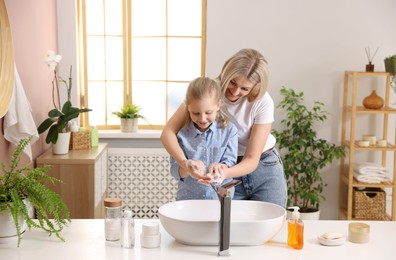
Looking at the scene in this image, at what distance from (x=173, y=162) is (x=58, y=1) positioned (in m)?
2.55

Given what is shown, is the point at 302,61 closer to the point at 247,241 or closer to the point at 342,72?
the point at 342,72

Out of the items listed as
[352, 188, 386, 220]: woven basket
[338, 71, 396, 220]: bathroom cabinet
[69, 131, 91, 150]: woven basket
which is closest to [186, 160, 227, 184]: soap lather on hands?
[69, 131, 91, 150]: woven basket

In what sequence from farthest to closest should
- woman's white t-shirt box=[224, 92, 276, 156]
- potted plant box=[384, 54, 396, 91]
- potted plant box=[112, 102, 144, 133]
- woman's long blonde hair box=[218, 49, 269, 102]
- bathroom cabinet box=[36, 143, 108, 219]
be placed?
potted plant box=[112, 102, 144, 133] → potted plant box=[384, 54, 396, 91] → bathroom cabinet box=[36, 143, 108, 219] → woman's white t-shirt box=[224, 92, 276, 156] → woman's long blonde hair box=[218, 49, 269, 102]

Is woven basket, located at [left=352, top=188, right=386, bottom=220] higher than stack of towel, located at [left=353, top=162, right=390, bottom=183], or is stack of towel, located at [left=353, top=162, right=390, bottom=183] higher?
stack of towel, located at [left=353, top=162, right=390, bottom=183]

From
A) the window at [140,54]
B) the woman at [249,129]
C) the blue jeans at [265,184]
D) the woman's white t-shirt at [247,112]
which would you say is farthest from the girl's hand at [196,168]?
the window at [140,54]

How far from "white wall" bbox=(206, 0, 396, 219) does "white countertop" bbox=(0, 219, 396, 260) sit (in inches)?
101

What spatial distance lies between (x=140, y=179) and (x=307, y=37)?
1.76 meters

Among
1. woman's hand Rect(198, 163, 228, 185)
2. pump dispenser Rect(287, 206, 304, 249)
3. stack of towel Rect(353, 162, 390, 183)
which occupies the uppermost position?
woman's hand Rect(198, 163, 228, 185)

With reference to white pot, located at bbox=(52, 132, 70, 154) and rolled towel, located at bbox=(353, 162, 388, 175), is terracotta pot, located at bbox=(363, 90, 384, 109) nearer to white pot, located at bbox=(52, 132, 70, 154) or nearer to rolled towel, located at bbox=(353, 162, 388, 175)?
rolled towel, located at bbox=(353, 162, 388, 175)

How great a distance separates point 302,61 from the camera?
468cm

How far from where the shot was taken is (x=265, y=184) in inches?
105

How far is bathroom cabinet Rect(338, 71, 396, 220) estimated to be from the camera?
4492mm

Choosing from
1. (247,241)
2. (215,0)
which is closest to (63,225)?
(247,241)

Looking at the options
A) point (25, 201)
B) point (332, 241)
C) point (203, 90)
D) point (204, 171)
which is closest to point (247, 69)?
point (203, 90)
